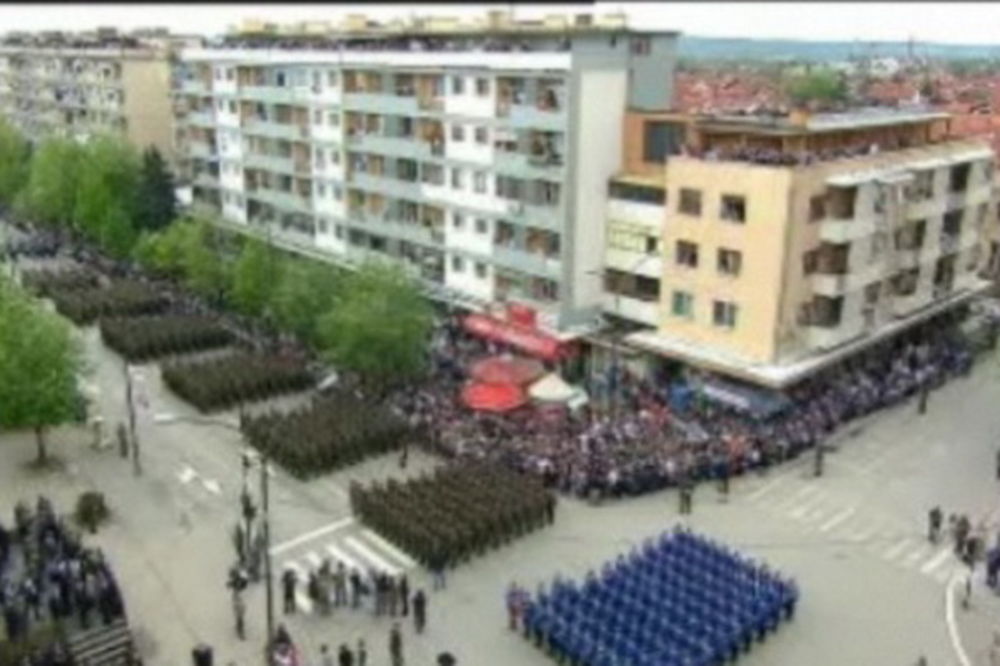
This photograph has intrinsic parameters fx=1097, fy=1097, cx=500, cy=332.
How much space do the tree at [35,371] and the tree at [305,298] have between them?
1201 cm

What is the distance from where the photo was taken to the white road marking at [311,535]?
3441 centimetres

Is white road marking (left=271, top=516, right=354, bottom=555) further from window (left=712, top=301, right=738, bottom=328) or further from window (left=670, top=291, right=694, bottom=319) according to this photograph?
window (left=712, top=301, right=738, bottom=328)

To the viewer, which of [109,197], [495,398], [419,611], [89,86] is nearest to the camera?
[419,611]

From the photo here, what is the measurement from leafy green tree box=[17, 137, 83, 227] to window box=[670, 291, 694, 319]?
160 ft

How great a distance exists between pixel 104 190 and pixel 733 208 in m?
46.4

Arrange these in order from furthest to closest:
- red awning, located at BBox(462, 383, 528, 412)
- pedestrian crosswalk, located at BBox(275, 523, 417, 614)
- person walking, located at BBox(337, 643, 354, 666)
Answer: red awning, located at BBox(462, 383, 528, 412)
pedestrian crosswalk, located at BBox(275, 523, 417, 614)
person walking, located at BBox(337, 643, 354, 666)

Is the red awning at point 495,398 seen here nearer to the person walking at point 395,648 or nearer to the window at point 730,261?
the window at point 730,261

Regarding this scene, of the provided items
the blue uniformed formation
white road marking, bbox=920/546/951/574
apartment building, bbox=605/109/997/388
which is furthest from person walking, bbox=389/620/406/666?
apartment building, bbox=605/109/997/388

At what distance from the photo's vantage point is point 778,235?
4109 centimetres

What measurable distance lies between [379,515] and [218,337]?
23.6 meters

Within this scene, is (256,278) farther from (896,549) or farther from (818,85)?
(818,85)

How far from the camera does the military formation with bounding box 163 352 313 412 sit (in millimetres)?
46812

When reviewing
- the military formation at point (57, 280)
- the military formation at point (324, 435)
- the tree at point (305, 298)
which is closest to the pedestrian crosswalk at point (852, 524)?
the military formation at point (324, 435)

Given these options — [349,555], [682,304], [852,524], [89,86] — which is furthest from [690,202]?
[89,86]
